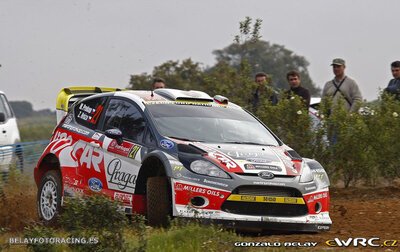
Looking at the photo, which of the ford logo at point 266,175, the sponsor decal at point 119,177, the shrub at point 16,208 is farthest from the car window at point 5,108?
the ford logo at point 266,175

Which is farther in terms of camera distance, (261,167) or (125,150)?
(125,150)

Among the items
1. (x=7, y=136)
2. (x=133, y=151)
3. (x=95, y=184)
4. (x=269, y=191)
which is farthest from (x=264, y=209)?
(x=7, y=136)

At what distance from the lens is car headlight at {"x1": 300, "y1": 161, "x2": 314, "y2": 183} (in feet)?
36.8

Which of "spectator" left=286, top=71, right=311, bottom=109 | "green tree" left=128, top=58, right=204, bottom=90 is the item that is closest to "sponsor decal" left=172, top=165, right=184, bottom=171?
"spectator" left=286, top=71, right=311, bottom=109

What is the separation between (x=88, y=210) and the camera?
361 inches

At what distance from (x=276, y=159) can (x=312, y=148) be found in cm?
473

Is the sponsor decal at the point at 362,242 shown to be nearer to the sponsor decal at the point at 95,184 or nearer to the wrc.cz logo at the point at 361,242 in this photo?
the wrc.cz logo at the point at 361,242

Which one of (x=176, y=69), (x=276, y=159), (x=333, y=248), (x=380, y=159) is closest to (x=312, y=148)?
(x=380, y=159)

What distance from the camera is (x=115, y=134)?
11781mm

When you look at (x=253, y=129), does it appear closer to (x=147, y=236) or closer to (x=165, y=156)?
(x=165, y=156)

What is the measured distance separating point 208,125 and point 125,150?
1.04m

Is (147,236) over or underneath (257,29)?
underneath

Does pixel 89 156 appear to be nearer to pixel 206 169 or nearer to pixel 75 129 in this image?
pixel 75 129

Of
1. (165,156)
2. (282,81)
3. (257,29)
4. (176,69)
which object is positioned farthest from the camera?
(282,81)
